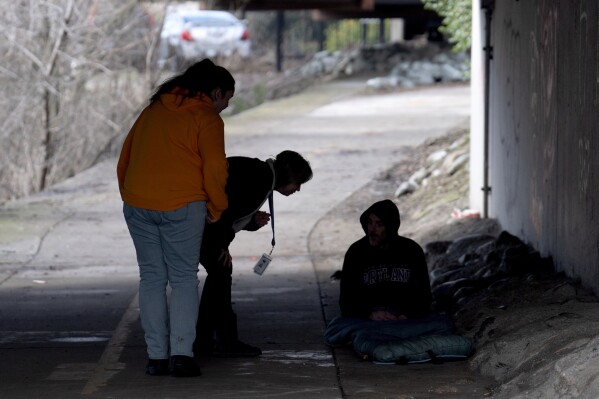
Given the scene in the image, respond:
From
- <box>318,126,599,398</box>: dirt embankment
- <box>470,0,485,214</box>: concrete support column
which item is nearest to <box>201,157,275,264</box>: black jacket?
<box>318,126,599,398</box>: dirt embankment

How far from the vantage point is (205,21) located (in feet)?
106

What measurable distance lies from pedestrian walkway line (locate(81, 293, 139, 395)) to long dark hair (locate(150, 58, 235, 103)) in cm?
151

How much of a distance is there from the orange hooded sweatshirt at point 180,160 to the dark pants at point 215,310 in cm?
68

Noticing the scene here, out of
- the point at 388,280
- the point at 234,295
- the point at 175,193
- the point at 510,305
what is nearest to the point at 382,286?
the point at 388,280

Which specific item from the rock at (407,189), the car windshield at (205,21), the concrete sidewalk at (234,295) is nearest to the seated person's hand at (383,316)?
the concrete sidewalk at (234,295)

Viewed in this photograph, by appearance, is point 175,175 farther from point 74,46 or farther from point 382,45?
point 382,45

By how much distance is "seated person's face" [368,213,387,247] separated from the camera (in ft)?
23.8

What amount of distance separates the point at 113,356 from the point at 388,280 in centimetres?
170

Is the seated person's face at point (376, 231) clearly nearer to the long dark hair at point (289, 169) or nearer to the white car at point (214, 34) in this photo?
the long dark hair at point (289, 169)

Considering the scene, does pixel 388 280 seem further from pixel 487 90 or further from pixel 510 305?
pixel 487 90

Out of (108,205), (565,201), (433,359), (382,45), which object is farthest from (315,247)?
(382,45)

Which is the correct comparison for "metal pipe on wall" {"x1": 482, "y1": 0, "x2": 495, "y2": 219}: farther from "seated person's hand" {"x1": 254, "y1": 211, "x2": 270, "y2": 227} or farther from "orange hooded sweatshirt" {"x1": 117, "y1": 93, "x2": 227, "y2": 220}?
"orange hooded sweatshirt" {"x1": 117, "y1": 93, "x2": 227, "y2": 220}

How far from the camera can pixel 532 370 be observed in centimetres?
583

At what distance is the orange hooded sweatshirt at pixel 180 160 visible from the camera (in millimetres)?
6176
